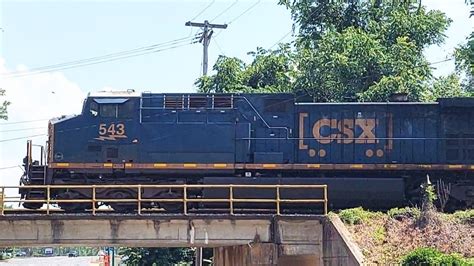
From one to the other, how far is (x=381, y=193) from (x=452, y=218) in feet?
9.42

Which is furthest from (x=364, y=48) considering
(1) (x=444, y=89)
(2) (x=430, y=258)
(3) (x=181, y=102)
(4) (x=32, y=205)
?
(2) (x=430, y=258)

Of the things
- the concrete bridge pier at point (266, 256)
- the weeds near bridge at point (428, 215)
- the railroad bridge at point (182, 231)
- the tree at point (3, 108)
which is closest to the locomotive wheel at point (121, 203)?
the railroad bridge at point (182, 231)

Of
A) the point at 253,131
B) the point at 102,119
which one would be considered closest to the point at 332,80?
the point at 253,131

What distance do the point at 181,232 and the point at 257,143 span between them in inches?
169

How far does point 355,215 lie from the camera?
72.2ft

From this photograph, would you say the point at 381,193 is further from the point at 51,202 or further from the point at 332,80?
the point at 332,80

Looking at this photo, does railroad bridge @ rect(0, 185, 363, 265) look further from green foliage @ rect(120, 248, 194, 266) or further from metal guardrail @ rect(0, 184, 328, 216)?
green foliage @ rect(120, 248, 194, 266)

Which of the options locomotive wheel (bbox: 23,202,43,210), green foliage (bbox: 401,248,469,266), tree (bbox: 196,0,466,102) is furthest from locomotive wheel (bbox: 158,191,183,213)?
tree (bbox: 196,0,466,102)

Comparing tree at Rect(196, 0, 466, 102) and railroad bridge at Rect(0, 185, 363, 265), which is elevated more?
tree at Rect(196, 0, 466, 102)

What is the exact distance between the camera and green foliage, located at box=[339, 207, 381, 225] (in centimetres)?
2188

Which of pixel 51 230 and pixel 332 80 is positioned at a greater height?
pixel 332 80

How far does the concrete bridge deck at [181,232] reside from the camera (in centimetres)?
2234

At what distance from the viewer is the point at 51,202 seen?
23.3 m

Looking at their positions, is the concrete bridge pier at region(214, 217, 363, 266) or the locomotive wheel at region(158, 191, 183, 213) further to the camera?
the locomotive wheel at region(158, 191, 183, 213)
